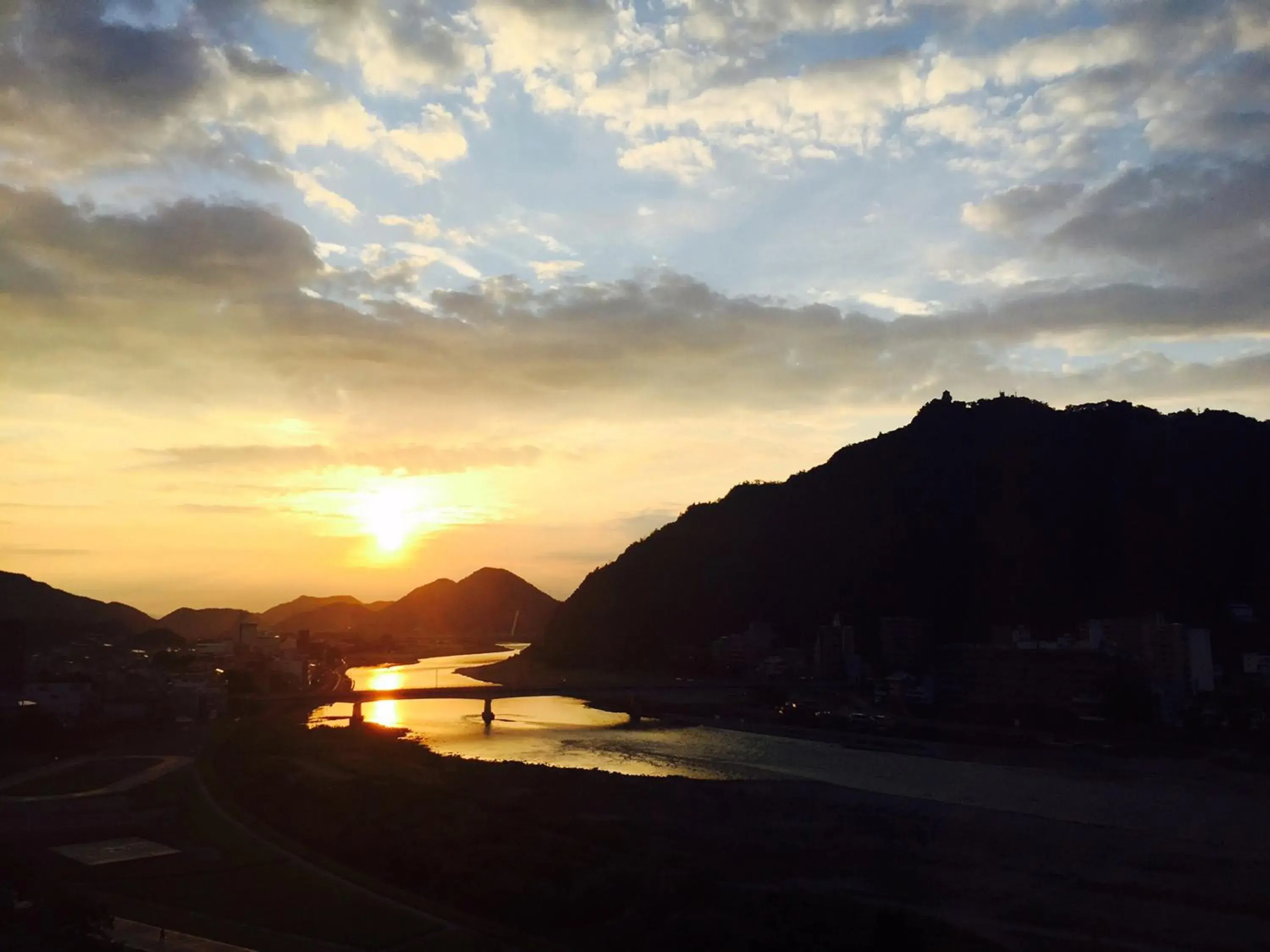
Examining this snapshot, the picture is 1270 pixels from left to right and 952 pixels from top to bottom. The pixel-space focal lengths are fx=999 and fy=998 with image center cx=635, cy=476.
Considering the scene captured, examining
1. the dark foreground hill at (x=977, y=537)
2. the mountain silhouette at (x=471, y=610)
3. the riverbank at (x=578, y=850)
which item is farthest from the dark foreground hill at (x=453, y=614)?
the riverbank at (x=578, y=850)

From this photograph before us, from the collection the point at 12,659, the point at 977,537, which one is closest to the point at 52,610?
the point at 12,659

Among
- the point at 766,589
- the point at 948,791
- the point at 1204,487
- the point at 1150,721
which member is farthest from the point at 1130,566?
the point at 948,791

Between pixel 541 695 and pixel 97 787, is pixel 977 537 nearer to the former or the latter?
pixel 541 695

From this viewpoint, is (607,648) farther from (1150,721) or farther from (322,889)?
(322,889)

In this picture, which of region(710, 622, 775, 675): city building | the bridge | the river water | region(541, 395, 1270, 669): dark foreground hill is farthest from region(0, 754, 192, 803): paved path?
region(541, 395, 1270, 669): dark foreground hill

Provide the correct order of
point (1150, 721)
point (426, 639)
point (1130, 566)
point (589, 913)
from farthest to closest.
A: point (426, 639), point (1130, 566), point (1150, 721), point (589, 913)

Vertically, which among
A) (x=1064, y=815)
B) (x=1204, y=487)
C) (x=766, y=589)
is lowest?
(x=1064, y=815)

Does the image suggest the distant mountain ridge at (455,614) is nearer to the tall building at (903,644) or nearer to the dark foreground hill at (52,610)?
the dark foreground hill at (52,610)
